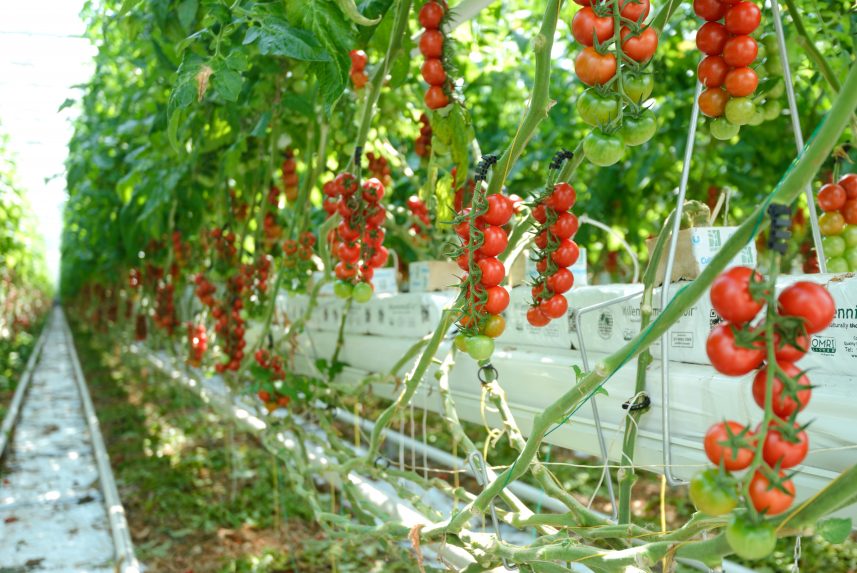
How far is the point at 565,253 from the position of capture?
3.07ft

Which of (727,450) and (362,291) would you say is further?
(362,291)

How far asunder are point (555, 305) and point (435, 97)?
46cm

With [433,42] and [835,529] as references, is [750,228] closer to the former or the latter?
[835,529]

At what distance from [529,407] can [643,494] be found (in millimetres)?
2042

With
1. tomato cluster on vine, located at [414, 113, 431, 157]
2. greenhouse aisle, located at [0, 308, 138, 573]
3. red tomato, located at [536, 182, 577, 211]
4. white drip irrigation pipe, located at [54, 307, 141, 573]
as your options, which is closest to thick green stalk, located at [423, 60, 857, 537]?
red tomato, located at [536, 182, 577, 211]

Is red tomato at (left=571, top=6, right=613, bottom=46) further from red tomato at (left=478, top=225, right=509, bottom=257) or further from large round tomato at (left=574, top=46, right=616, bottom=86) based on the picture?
red tomato at (left=478, top=225, right=509, bottom=257)

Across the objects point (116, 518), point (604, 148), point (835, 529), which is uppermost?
point (604, 148)

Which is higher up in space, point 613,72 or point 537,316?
point 613,72

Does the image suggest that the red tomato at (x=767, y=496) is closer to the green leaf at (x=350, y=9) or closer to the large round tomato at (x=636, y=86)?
the large round tomato at (x=636, y=86)

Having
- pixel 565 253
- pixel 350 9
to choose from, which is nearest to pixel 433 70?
pixel 350 9

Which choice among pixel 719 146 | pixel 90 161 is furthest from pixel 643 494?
pixel 90 161

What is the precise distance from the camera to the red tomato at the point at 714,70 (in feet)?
2.56

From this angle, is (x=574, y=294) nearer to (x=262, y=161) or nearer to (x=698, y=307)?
(x=698, y=307)

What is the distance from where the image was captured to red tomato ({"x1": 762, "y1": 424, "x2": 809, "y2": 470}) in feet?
1.56
